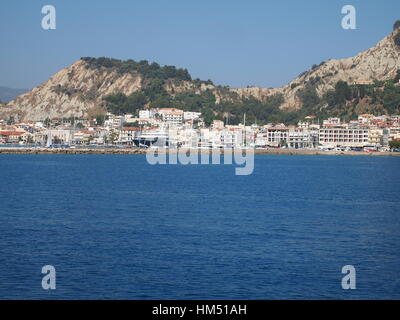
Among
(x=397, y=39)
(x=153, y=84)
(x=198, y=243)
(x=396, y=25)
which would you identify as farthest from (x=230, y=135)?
(x=198, y=243)

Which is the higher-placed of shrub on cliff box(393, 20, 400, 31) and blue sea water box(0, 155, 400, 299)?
shrub on cliff box(393, 20, 400, 31)

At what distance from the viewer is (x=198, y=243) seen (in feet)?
62.6

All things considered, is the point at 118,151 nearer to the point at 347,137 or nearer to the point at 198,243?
the point at 347,137

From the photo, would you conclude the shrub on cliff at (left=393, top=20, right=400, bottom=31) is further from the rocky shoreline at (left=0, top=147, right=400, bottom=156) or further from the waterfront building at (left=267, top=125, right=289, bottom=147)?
the rocky shoreline at (left=0, top=147, right=400, bottom=156)

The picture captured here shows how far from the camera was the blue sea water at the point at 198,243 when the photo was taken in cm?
1457

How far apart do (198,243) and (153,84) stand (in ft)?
484

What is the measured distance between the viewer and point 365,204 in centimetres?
2928

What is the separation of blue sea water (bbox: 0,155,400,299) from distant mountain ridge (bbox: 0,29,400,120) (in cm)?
12759

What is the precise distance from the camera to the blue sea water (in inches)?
574

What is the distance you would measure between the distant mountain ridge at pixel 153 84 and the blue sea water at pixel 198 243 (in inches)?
5023

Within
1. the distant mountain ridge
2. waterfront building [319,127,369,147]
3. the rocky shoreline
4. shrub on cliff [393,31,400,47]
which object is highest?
shrub on cliff [393,31,400,47]

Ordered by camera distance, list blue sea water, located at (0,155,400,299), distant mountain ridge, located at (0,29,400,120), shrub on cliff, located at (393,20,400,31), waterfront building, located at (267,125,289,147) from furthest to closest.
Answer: shrub on cliff, located at (393,20,400,31) < distant mountain ridge, located at (0,29,400,120) < waterfront building, located at (267,125,289,147) < blue sea water, located at (0,155,400,299)

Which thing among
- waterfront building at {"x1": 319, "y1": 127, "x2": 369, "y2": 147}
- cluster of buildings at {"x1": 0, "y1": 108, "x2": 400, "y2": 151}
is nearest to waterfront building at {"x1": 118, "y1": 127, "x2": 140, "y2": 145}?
cluster of buildings at {"x1": 0, "y1": 108, "x2": 400, "y2": 151}
